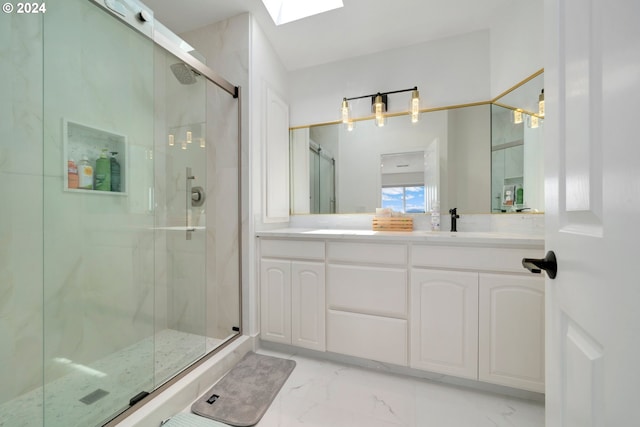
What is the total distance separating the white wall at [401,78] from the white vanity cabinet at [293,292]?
1.29 meters

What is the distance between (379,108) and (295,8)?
100 cm

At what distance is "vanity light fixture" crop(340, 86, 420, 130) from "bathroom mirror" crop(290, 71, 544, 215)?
0.05 m

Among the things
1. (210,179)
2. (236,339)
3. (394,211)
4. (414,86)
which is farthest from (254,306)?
(414,86)

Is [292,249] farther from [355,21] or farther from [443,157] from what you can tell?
[355,21]

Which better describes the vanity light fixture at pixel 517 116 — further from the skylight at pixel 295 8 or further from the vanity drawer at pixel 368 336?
the vanity drawer at pixel 368 336

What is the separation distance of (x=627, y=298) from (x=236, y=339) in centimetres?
197

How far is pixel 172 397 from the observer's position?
1.27m

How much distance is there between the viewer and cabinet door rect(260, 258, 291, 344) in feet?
5.97

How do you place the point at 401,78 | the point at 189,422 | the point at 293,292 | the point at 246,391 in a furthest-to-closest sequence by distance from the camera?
the point at 401,78 < the point at 293,292 < the point at 246,391 < the point at 189,422

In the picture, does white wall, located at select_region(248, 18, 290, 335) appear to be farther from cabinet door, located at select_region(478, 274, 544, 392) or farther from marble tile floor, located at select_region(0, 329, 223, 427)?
cabinet door, located at select_region(478, 274, 544, 392)

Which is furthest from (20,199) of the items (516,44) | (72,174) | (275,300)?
(516,44)

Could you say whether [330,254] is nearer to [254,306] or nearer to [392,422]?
[254,306]

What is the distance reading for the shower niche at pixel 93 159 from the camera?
139 cm

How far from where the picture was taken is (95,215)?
1503 millimetres
